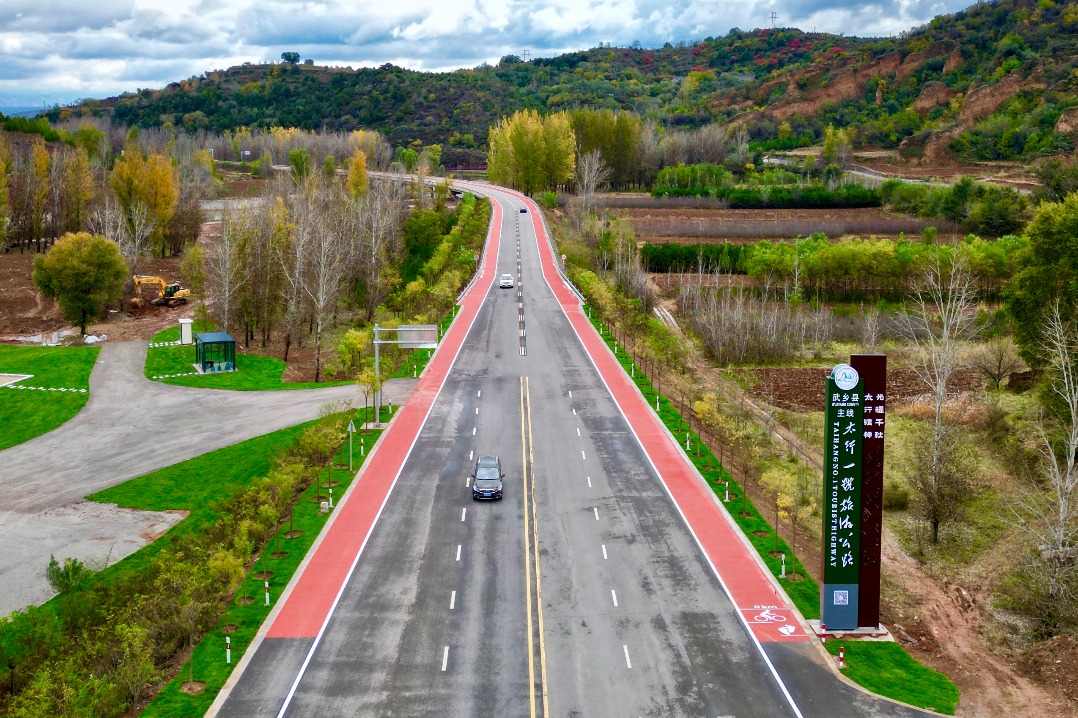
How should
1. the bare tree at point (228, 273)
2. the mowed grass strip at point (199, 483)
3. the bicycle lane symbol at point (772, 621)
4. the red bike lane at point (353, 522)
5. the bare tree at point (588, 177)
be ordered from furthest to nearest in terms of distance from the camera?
the bare tree at point (588, 177) < the bare tree at point (228, 273) < the mowed grass strip at point (199, 483) < the red bike lane at point (353, 522) < the bicycle lane symbol at point (772, 621)

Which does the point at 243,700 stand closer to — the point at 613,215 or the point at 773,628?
the point at 773,628

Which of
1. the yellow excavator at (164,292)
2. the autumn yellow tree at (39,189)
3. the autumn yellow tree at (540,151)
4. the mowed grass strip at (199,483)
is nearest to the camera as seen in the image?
the mowed grass strip at (199,483)

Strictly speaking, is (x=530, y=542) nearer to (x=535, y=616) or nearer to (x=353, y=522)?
(x=535, y=616)

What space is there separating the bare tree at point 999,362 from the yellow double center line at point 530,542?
26.8m

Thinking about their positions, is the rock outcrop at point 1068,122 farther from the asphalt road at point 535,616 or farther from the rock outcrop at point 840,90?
the asphalt road at point 535,616

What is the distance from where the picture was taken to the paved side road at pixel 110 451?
37.4 m

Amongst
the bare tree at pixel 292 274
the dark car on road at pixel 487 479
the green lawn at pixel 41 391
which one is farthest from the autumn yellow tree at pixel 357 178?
the dark car on road at pixel 487 479

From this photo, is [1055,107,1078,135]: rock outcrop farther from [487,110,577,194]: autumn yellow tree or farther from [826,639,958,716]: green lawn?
[826,639,958,716]: green lawn

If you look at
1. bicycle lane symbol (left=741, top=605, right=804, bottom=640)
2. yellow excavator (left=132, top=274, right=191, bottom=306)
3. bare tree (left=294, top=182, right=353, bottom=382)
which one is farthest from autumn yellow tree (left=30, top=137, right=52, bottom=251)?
bicycle lane symbol (left=741, top=605, right=804, bottom=640)

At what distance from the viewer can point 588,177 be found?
122312mm

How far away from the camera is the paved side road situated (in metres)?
37.4

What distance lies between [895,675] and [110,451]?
36.4m

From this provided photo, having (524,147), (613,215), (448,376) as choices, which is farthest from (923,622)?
(524,147)

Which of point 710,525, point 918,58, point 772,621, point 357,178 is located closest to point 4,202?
point 357,178
